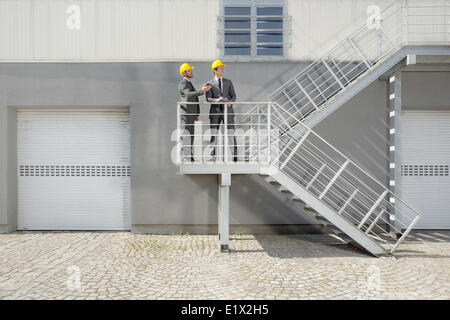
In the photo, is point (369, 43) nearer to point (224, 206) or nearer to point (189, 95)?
point (189, 95)

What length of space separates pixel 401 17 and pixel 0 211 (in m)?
10.8

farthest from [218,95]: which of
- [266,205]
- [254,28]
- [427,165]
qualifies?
[427,165]

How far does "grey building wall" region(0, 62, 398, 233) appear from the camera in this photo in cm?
828

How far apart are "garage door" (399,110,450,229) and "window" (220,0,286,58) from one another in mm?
3782

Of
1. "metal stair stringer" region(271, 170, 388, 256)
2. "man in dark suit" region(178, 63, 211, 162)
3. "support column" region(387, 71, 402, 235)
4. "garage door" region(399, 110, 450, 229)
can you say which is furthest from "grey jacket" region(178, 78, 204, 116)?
"garage door" region(399, 110, 450, 229)

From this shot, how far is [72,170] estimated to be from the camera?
8672 mm

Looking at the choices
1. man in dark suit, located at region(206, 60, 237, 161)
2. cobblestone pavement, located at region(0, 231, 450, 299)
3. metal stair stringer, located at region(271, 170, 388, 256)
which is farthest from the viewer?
man in dark suit, located at region(206, 60, 237, 161)

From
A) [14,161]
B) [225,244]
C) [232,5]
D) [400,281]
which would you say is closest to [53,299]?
[225,244]

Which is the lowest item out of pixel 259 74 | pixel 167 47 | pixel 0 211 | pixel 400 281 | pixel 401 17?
pixel 400 281

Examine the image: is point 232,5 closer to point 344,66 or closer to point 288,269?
point 344,66

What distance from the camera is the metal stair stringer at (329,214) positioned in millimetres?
6121

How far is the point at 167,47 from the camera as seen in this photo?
8.32 meters

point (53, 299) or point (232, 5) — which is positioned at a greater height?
point (232, 5)

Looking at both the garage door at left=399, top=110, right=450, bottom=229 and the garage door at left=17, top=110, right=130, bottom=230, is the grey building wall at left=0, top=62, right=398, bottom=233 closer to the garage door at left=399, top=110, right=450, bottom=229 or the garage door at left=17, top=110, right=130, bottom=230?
the garage door at left=17, top=110, right=130, bottom=230
